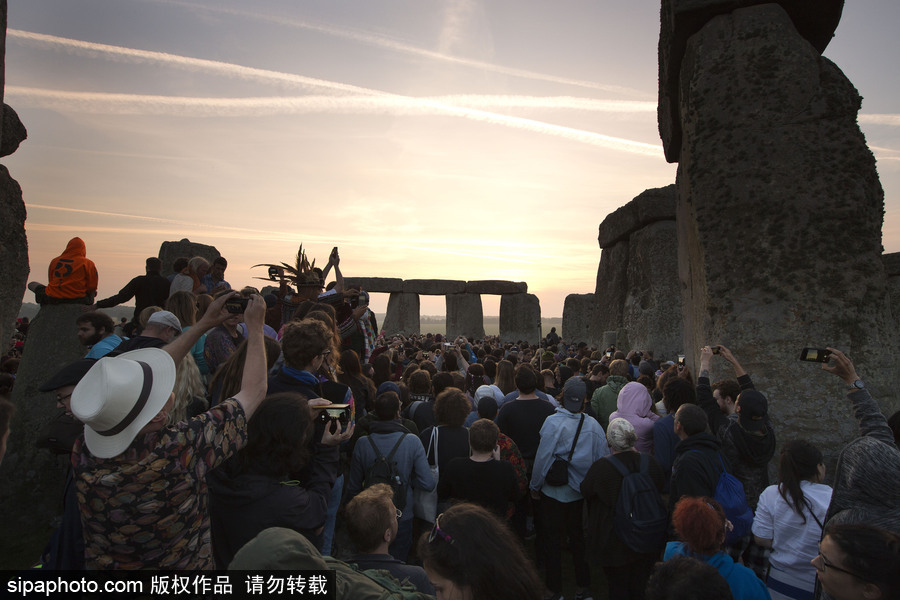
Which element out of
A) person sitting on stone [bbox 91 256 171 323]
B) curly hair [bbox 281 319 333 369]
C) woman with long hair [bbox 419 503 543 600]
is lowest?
woman with long hair [bbox 419 503 543 600]

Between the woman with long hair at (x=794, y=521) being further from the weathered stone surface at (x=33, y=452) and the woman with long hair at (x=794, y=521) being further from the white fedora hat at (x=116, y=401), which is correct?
the weathered stone surface at (x=33, y=452)

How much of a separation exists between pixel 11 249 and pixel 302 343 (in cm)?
572

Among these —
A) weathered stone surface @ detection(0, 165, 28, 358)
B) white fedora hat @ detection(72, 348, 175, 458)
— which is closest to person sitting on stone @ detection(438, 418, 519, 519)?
white fedora hat @ detection(72, 348, 175, 458)

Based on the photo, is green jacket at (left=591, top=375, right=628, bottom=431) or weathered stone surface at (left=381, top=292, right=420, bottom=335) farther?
weathered stone surface at (left=381, top=292, right=420, bottom=335)

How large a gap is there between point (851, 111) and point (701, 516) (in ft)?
11.9

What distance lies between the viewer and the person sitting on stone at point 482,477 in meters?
3.56

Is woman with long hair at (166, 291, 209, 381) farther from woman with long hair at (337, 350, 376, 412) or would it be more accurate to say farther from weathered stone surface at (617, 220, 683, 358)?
weathered stone surface at (617, 220, 683, 358)

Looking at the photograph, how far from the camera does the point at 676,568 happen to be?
6.09ft

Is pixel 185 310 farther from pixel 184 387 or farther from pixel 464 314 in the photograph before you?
pixel 464 314

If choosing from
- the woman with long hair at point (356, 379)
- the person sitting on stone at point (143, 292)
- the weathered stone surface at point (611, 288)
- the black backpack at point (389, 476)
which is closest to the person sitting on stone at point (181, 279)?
the person sitting on stone at point (143, 292)

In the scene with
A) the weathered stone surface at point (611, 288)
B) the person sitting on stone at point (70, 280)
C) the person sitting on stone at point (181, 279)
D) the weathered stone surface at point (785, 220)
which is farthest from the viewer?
the weathered stone surface at point (611, 288)

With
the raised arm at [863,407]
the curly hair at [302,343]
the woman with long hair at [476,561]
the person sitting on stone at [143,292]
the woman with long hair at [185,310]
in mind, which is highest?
the person sitting on stone at [143,292]

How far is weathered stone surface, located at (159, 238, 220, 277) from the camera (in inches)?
317

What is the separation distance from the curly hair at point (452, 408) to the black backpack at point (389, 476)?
59 cm
